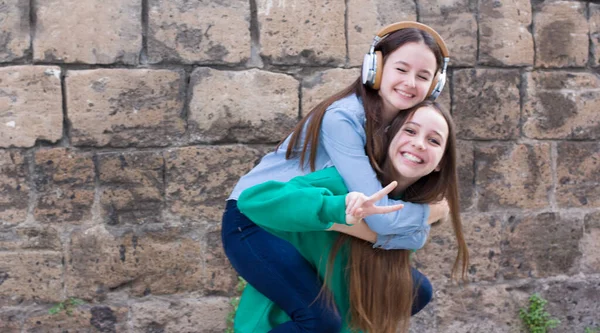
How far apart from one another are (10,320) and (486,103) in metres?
2.74

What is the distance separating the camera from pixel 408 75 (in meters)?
2.79

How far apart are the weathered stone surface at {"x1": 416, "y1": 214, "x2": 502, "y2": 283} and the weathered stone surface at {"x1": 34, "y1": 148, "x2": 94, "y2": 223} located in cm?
181

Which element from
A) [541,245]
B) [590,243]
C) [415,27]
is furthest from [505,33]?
[415,27]

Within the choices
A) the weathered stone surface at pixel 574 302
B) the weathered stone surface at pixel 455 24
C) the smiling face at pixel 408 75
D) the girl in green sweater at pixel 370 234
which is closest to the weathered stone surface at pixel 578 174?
the weathered stone surface at pixel 574 302

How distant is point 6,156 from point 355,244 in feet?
6.14

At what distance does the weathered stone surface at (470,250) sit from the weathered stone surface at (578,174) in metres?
0.44

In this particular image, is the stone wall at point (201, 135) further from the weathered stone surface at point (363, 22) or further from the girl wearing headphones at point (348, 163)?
the girl wearing headphones at point (348, 163)

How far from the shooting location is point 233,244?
282cm

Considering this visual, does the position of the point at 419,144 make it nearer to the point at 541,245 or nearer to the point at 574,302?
the point at 541,245

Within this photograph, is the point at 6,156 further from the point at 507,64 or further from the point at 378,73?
the point at 507,64

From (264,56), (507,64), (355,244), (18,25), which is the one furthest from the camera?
(507,64)

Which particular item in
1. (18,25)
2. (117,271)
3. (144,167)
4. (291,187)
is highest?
(18,25)

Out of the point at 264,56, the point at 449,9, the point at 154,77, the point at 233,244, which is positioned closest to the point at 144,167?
the point at 154,77

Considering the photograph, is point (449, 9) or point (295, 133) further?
point (449, 9)
